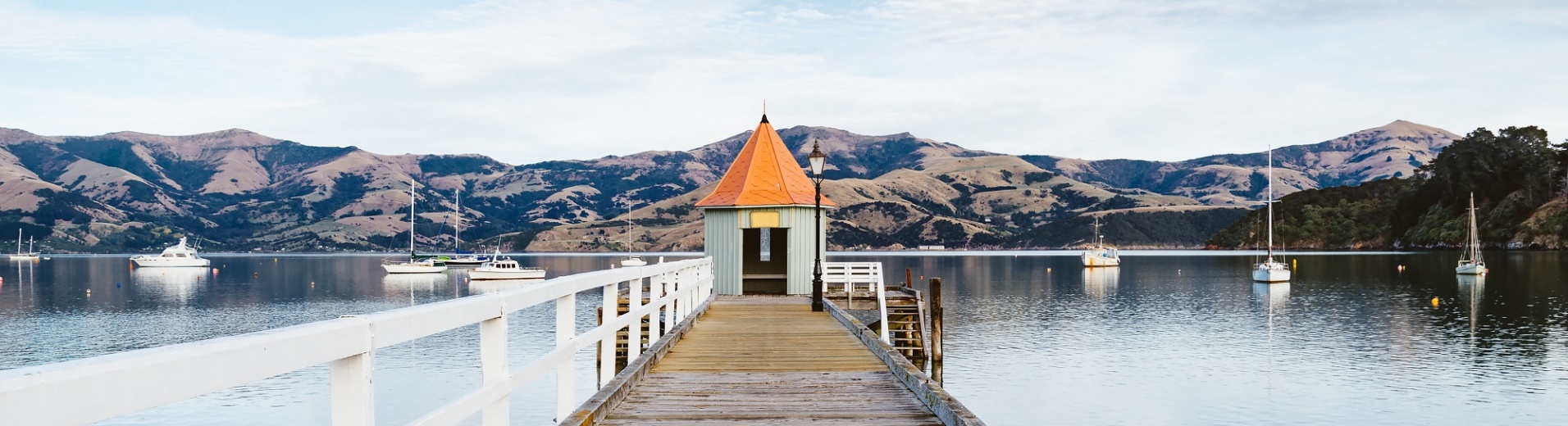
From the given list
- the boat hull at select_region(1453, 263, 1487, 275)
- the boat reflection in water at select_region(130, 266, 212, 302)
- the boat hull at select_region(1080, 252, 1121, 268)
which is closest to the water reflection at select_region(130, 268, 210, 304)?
the boat reflection in water at select_region(130, 266, 212, 302)

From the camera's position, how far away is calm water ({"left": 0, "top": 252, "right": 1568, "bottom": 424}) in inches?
1039

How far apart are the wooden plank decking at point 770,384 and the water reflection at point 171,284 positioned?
6825cm

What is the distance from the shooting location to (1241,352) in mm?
37844

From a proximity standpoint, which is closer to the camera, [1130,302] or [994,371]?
[994,371]

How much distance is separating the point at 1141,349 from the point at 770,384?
3080 cm

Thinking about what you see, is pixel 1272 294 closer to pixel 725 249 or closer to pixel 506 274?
pixel 725 249

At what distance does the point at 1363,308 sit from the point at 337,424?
5985 cm

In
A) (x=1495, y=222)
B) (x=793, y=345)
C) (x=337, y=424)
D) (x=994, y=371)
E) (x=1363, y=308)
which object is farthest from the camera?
(x=1495, y=222)

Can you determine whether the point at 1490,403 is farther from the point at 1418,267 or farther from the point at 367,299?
the point at 1418,267

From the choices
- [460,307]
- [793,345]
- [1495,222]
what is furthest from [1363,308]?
[1495,222]

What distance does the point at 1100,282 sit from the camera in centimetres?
9294

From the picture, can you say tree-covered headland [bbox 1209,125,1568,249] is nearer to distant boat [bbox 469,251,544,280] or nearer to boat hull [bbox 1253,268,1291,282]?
boat hull [bbox 1253,268,1291,282]

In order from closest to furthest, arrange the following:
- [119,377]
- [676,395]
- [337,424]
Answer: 1. [119,377]
2. [337,424]
3. [676,395]

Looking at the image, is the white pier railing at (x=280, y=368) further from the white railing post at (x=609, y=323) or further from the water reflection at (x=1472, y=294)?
the water reflection at (x=1472, y=294)
